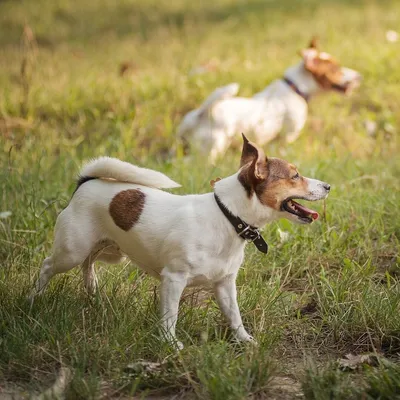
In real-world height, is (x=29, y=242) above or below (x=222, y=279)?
below

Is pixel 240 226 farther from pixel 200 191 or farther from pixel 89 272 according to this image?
pixel 200 191

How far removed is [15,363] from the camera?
10.9 ft

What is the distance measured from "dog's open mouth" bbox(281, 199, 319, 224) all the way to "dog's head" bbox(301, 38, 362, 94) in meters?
4.33

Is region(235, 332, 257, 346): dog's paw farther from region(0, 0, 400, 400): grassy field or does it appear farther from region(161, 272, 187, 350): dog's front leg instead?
region(161, 272, 187, 350): dog's front leg

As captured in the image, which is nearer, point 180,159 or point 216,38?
point 180,159

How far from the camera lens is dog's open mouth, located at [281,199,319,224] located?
365cm

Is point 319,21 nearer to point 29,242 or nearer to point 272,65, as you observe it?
point 272,65

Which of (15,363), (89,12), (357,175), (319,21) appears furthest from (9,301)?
(89,12)

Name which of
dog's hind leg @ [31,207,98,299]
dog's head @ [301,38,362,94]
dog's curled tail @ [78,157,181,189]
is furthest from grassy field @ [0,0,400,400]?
dog's curled tail @ [78,157,181,189]

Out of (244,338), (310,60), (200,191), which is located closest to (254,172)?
(244,338)

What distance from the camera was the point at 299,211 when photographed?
146 inches

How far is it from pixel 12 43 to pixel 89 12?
2.10 metres

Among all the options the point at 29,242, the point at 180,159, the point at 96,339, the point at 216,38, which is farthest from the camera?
the point at 216,38

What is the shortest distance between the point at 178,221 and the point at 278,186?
21.1 inches
